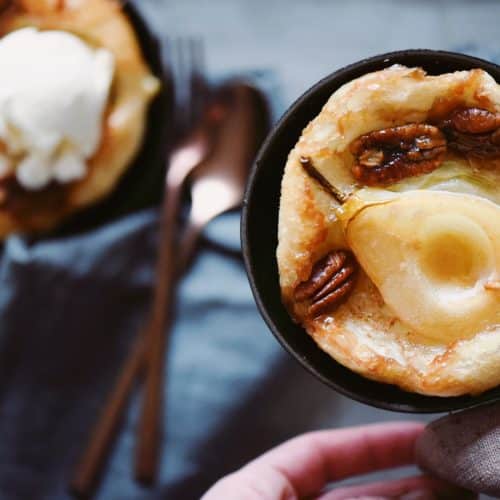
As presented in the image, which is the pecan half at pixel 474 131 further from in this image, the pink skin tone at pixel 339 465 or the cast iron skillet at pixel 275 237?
the pink skin tone at pixel 339 465

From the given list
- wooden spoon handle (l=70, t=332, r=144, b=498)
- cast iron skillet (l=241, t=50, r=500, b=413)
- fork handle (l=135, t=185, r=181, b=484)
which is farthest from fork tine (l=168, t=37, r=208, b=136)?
cast iron skillet (l=241, t=50, r=500, b=413)

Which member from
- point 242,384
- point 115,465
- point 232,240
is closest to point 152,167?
point 232,240

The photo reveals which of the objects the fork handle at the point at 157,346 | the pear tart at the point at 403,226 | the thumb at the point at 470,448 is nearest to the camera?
the pear tart at the point at 403,226

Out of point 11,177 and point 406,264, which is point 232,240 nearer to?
point 11,177

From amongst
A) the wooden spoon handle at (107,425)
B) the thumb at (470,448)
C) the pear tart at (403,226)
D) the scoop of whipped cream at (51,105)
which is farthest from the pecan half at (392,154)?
the wooden spoon handle at (107,425)

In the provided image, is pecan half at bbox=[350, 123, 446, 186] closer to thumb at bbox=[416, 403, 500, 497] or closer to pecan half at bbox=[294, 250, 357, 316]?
pecan half at bbox=[294, 250, 357, 316]
